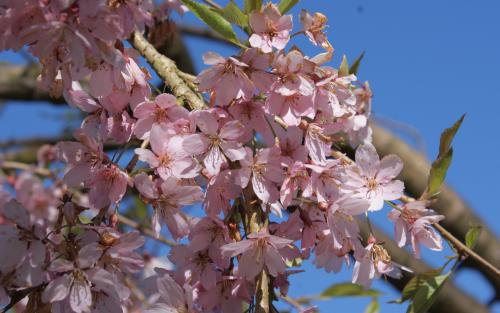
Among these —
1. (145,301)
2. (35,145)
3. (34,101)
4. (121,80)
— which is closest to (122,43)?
(121,80)

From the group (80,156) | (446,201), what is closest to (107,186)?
(80,156)

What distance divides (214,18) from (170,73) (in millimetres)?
103

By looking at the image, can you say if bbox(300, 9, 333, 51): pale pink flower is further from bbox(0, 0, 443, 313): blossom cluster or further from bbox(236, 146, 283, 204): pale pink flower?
bbox(236, 146, 283, 204): pale pink flower

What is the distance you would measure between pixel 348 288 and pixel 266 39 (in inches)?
39.1

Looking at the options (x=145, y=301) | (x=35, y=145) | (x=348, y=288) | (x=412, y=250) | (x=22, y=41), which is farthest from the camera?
(x=35, y=145)

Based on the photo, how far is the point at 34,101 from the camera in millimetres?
2107

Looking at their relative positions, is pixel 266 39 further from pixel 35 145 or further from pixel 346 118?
pixel 35 145

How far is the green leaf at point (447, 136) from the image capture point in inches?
32.0

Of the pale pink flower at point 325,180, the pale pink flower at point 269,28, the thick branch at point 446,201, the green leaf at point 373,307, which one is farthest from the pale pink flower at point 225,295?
the thick branch at point 446,201

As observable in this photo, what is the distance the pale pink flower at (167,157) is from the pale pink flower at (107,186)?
31mm

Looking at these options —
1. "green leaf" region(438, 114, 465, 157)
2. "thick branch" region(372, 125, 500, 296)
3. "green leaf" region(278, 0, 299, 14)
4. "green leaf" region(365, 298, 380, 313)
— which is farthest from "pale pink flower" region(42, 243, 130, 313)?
"thick branch" region(372, 125, 500, 296)

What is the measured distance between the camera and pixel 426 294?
2.77 ft

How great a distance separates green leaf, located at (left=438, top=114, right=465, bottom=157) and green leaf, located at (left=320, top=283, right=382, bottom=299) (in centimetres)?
75

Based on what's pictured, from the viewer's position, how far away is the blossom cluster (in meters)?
0.62
